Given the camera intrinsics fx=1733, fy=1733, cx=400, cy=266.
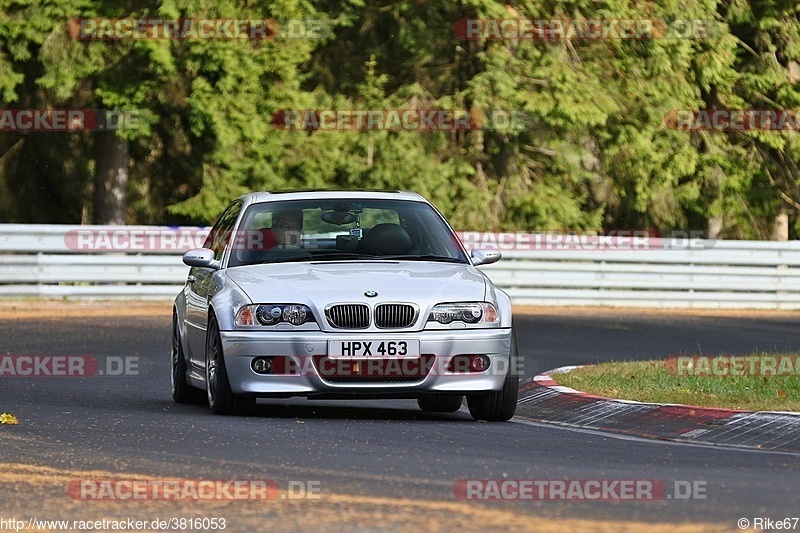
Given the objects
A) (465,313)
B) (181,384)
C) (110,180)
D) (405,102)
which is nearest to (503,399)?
(465,313)

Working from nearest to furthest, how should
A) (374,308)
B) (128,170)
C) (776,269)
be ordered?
(374,308), (776,269), (128,170)

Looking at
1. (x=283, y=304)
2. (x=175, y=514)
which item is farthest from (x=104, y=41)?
(x=175, y=514)

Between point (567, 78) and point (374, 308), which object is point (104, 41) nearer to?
point (567, 78)

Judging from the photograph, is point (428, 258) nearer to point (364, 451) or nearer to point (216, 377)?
point (216, 377)

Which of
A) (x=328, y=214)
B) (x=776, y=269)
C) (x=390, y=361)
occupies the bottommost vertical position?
(x=776, y=269)

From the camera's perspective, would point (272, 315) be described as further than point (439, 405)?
No

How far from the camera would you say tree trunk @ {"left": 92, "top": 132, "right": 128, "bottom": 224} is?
3394 centimetres

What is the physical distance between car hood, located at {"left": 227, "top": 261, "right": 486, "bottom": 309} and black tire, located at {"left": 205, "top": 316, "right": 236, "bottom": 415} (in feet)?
1.30

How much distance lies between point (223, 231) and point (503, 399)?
2763 mm

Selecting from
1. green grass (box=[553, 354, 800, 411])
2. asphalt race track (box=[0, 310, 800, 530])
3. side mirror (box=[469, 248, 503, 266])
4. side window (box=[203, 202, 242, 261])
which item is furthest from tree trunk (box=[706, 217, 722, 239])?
side mirror (box=[469, 248, 503, 266])

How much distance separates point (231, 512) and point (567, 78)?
28.1 m

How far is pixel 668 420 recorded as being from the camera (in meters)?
11.5

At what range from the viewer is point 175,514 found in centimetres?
728

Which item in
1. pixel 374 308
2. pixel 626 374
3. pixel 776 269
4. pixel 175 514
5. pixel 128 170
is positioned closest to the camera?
pixel 175 514
